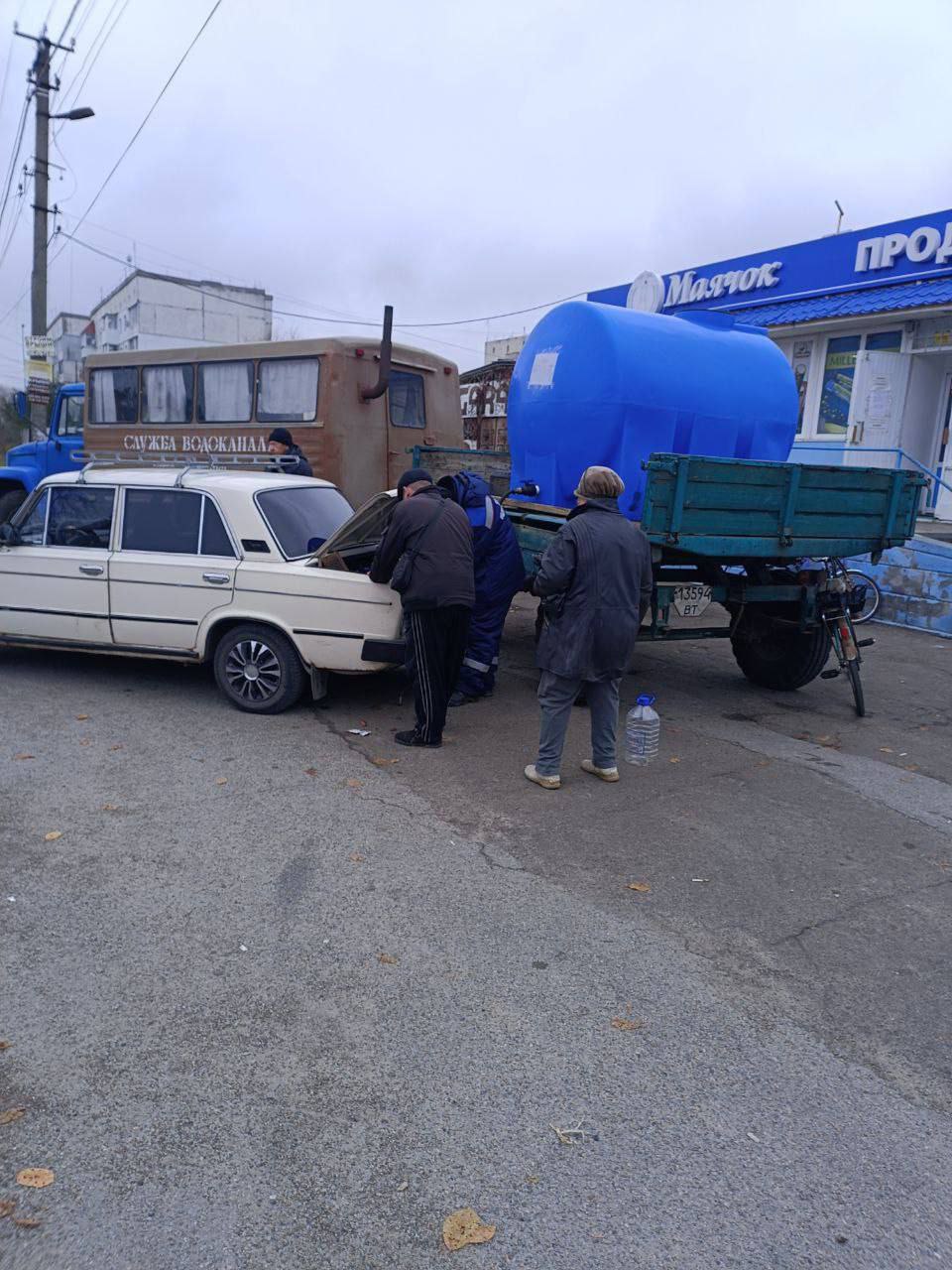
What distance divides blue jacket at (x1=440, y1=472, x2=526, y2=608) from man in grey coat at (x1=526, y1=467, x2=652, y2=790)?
1486mm

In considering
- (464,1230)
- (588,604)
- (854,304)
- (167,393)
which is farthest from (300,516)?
(854,304)

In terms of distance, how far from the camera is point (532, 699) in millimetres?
7402

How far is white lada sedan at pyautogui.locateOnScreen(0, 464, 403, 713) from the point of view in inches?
248

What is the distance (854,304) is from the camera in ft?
49.6

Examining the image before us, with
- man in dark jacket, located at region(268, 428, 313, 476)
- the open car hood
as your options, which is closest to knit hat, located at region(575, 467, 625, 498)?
the open car hood

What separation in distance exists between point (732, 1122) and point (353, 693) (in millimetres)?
4914

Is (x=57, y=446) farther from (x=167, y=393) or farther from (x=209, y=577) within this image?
(x=209, y=577)

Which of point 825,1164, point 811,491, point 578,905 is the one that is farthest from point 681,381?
point 825,1164

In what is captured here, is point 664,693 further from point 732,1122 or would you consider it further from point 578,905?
point 732,1122

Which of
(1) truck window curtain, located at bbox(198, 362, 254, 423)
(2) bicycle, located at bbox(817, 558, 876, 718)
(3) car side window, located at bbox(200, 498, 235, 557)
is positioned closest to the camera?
(3) car side window, located at bbox(200, 498, 235, 557)

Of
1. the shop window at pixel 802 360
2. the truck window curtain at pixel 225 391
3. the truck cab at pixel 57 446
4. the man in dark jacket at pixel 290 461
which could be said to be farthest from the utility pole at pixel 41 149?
the shop window at pixel 802 360

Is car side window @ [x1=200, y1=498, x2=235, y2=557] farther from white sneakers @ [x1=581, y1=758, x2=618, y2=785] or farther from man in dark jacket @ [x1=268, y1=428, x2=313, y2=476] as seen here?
white sneakers @ [x1=581, y1=758, x2=618, y2=785]

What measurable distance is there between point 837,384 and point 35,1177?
16436mm

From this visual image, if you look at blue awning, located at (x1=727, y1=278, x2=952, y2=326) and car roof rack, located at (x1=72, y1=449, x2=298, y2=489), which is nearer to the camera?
car roof rack, located at (x1=72, y1=449, x2=298, y2=489)
